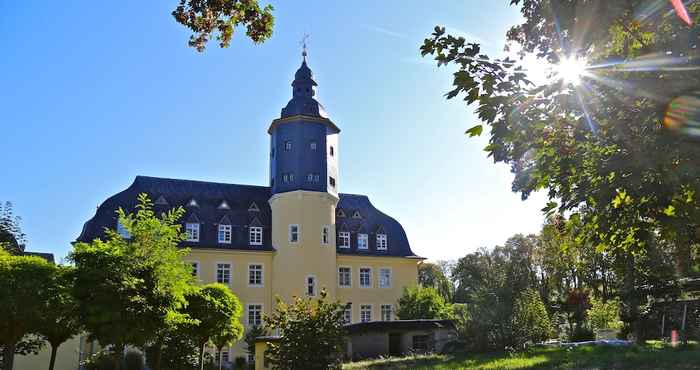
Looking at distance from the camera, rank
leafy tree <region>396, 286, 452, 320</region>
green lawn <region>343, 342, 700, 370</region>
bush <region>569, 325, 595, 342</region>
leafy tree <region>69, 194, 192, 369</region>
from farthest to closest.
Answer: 1. leafy tree <region>396, 286, 452, 320</region>
2. bush <region>569, 325, 595, 342</region>
3. leafy tree <region>69, 194, 192, 369</region>
4. green lawn <region>343, 342, 700, 370</region>

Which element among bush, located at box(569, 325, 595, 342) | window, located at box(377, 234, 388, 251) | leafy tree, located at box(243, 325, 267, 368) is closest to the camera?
bush, located at box(569, 325, 595, 342)

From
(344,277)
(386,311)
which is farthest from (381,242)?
(386,311)

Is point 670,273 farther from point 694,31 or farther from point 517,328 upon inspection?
point 694,31

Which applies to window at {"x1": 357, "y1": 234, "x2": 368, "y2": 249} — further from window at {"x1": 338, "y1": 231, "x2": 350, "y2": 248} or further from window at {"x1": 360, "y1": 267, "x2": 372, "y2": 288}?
window at {"x1": 360, "y1": 267, "x2": 372, "y2": 288}

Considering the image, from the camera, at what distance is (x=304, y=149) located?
126ft

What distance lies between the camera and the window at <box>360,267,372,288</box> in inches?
1575

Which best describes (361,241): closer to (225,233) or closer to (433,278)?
(225,233)

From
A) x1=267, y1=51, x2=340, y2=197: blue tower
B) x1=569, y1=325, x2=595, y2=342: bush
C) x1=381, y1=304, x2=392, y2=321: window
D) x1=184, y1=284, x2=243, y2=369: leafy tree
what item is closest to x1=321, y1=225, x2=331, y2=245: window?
x1=267, y1=51, x2=340, y2=197: blue tower

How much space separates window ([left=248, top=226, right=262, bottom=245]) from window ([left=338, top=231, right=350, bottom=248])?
17.6 feet

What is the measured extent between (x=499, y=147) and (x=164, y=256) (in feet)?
41.5

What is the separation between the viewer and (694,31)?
5.38 m

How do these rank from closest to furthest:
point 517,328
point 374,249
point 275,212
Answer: point 517,328
point 275,212
point 374,249

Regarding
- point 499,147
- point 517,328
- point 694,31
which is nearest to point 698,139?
point 694,31

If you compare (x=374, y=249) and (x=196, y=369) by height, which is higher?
(x=374, y=249)
